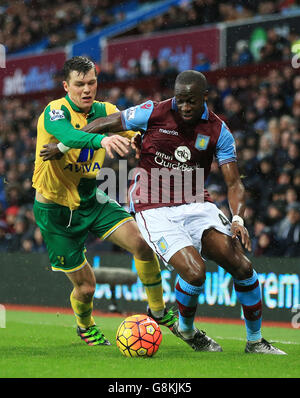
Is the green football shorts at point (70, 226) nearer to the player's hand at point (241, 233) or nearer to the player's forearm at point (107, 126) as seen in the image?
the player's forearm at point (107, 126)

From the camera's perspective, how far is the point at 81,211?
6.91 meters

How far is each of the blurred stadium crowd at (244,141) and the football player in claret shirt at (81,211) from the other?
3.84 metres

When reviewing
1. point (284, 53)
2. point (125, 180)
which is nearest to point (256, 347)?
point (125, 180)

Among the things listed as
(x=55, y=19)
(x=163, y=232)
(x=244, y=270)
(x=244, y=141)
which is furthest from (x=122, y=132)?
(x=55, y=19)

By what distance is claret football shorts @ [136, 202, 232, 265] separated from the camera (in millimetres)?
5883

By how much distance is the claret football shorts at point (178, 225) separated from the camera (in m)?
5.88

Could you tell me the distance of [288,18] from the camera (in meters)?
13.4

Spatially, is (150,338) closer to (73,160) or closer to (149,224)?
(149,224)

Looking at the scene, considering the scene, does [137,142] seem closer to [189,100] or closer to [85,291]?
[189,100]

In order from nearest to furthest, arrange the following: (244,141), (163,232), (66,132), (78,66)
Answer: (163,232)
(66,132)
(78,66)
(244,141)

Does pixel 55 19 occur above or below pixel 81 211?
above

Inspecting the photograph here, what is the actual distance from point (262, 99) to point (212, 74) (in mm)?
1880

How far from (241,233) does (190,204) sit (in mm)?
612

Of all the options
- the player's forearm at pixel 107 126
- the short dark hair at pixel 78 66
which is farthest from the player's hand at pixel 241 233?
the short dark hair at pixel 78 66
